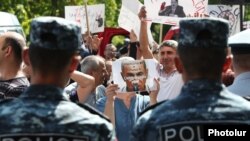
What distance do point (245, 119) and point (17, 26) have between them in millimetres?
6532

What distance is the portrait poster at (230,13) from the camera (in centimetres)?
1229

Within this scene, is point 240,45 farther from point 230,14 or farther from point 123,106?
point 230,14

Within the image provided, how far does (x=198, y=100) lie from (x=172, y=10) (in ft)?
23.0

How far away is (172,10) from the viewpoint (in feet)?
35.3

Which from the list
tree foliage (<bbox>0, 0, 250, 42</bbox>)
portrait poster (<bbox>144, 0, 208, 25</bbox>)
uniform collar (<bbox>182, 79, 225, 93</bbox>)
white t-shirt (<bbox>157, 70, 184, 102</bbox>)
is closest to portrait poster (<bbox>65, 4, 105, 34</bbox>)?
portrait poster (<bbox>144, 0, 208, 25</bbox>)

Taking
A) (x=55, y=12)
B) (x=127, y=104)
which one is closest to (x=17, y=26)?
(x=127, y=104)

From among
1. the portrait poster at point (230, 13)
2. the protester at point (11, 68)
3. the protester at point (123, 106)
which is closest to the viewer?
the protester at point (11, 68)

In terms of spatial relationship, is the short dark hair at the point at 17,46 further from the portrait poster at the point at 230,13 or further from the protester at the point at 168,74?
the portrait poster at the point at 230,13

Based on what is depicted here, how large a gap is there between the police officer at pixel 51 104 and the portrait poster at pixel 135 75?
277cm

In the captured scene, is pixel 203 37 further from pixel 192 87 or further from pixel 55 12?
pixel 55 12

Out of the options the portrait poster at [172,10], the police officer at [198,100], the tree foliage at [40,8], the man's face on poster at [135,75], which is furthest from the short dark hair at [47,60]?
the tree foliage at [40,8]

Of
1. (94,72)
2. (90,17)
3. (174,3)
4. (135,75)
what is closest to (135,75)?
(135,75)

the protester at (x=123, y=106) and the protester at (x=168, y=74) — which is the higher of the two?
the protester at (x=168, y=74)

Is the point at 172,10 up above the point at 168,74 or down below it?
above
